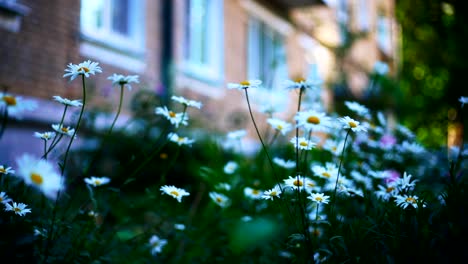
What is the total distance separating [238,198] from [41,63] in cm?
252

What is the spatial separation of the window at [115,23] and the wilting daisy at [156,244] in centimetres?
293

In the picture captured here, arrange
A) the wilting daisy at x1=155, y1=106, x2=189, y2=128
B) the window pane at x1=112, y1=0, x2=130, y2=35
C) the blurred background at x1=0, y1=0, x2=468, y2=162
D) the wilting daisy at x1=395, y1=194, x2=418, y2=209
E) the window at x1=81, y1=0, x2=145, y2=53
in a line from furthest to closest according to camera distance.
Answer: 1. the window pane at x1=112, y1=0, x2=130, y2=35
2. the window at x1=81, y1=0, x2=145, y2=53
3. the blurred background at x1=0, y1=0, x2=468, y2=162
4. the wilting daisy at x1=155, y1=106, x2=189, y2=128
5. the wilting daisy at x1=395, y1=194, x2=418, y2=209

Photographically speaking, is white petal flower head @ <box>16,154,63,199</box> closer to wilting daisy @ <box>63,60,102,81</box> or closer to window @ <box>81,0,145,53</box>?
wilting daisy @ <box>63,60,102,81</box>

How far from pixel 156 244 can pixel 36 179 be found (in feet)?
3.07

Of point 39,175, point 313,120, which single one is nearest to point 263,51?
point 313,120

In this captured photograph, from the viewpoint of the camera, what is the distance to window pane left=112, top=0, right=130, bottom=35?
4965 millimetres

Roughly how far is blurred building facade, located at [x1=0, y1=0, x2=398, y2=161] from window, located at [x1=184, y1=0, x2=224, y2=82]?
13 millimetres

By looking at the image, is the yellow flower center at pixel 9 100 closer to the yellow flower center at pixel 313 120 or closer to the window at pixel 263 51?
the yellow flower center at pixel 313 120

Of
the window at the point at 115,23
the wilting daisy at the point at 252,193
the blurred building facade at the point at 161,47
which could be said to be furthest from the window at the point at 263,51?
the wilting daisy at the point at 252,193

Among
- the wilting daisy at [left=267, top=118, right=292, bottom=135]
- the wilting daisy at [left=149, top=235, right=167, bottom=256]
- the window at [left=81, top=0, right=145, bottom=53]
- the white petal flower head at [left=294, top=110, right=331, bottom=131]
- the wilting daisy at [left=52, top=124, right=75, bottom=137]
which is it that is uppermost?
the window at [left=81, top=0, right=145, bottom=53]

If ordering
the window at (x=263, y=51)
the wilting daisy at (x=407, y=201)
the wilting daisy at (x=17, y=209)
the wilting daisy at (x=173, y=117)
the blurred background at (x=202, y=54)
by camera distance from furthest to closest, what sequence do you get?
the window at (x=263, y=51), the blurred background at (x=202, y=54), the wilting daisy at (x=173, y=117), the wilting daisy at (x=407, y=201), the wilting daisy at (x=17, y=209)

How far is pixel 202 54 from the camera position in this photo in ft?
21.3

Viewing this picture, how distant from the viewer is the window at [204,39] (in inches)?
243

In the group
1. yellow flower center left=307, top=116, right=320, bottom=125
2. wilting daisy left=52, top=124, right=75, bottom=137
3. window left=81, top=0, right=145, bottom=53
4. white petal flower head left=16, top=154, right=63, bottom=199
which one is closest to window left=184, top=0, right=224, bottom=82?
window left=81, top=0, right=145, bottom=53
